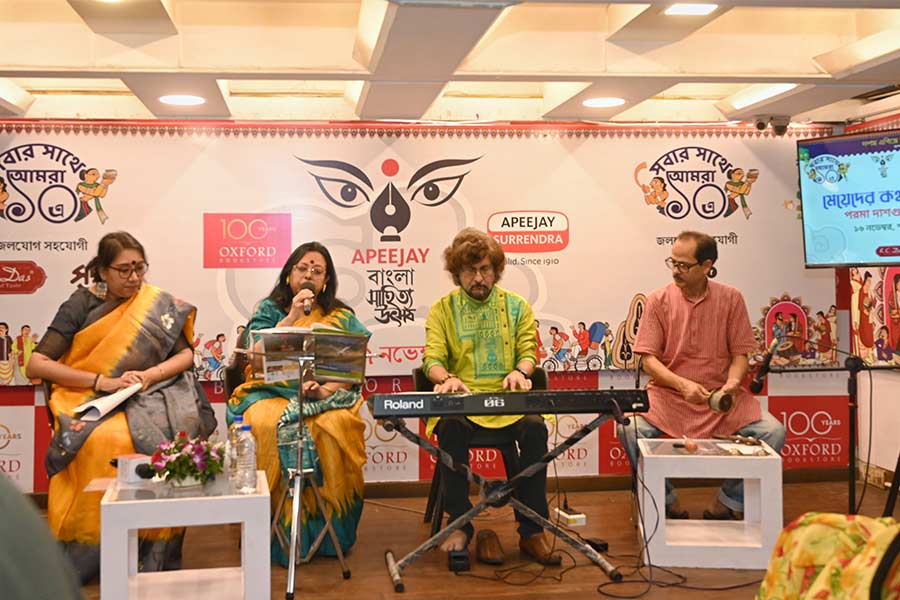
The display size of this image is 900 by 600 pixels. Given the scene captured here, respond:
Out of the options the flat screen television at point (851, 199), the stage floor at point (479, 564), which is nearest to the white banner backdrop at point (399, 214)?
the flat screen television at point (851, 199)

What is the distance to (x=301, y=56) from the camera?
4297 mm

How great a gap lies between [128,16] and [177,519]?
2.01 meters

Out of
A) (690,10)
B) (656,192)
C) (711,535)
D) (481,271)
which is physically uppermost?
(690,10)

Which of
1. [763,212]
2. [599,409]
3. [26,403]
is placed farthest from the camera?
[763,212]

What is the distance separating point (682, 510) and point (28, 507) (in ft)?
14.6

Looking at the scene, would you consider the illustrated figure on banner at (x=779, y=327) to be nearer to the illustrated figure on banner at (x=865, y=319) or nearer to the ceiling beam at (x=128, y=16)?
the illustrated figure on banner at (x=865, y=319)

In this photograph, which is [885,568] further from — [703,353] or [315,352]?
[703,353]

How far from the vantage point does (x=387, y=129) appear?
5625 mm

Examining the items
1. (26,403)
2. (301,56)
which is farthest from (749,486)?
(26,403)

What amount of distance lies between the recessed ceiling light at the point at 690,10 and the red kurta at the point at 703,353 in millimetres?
1475

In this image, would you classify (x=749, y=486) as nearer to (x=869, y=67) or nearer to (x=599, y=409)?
(x=599, y=409)

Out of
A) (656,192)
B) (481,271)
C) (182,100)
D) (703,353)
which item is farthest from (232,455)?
(656,192)

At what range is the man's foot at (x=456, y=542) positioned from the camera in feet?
13.9

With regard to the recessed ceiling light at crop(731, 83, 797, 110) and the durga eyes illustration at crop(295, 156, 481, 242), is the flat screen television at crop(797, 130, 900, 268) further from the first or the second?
the durga eyes illustration at crop(295, 156, 481, 242)
